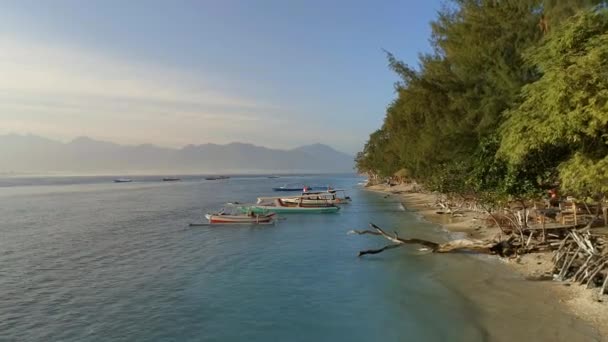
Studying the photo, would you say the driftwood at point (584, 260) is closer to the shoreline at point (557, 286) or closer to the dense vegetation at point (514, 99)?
the shoreline at point (557, 286)

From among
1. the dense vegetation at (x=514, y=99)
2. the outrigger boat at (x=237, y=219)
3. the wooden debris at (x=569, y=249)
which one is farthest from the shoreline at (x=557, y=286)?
the outrigger boat at (x=237, y=219)

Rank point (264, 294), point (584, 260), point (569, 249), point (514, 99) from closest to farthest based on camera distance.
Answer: point (584, 260) < point (569, 249) < point (264, 294) < point (514, 99)

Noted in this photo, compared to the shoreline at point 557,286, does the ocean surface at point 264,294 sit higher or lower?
lower

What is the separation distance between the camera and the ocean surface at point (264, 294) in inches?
473

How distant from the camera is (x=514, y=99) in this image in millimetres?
21344

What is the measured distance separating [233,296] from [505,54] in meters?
18.5

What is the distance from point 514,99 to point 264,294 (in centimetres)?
1490

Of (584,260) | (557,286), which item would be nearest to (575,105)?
(584,260)

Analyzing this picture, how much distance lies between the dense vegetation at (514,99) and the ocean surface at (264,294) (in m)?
3.72

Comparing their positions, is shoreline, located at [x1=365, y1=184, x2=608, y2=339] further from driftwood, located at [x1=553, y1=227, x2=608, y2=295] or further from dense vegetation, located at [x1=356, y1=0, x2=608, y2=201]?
dense vegetation, located at [x1=356, y1=0, x2=608, y2=201]

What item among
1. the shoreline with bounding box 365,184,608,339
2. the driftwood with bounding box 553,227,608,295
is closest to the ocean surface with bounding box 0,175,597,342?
the shoreline with bounding box 365,184,608,339

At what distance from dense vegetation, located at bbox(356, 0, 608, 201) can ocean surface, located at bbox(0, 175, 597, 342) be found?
3719 mm

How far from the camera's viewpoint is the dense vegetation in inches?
417

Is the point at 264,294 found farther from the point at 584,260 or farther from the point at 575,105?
the point at 575,105
